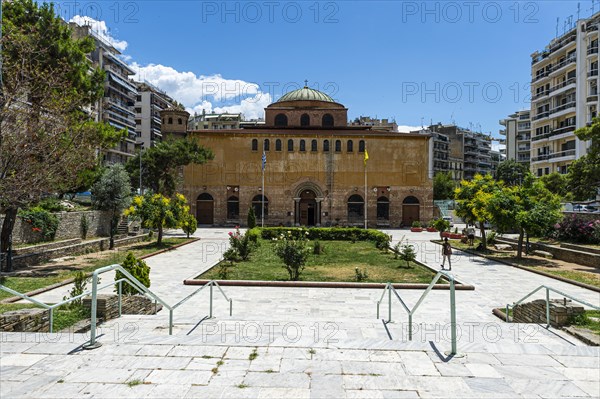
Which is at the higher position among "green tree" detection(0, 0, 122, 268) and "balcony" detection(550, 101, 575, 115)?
"balcony" detection(550, 101, 575, 115)

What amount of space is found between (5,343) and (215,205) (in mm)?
36673

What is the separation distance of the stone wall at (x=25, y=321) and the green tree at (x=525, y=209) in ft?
58.6

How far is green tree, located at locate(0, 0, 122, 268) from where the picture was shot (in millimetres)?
12328

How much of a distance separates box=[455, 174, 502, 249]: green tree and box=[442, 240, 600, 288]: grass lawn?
4.22 ft

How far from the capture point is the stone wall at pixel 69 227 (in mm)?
19125

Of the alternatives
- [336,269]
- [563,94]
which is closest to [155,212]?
[336,269]

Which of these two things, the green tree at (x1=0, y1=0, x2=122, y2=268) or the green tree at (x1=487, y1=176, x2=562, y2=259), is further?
the green tree at (x1=487, y1=176, x2=562, y2=259)

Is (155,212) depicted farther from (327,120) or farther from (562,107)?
(562,107)

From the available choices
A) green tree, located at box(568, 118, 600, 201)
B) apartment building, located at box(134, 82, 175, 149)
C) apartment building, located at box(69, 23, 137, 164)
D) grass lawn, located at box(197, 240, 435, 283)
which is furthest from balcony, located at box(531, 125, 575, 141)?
apartment building, located at box(134, 82, 175, 149)

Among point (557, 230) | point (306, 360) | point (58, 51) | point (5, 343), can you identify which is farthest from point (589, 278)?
point (58, 51)

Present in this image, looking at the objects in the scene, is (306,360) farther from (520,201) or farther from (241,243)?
(520,201)

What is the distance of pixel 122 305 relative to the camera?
8398 millimetres

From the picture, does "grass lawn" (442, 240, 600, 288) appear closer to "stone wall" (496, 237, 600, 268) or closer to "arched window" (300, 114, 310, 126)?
"stone wall" (496, 237, 600, 268)

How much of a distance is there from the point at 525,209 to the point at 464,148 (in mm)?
78636
